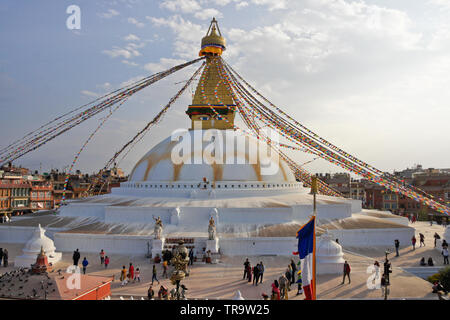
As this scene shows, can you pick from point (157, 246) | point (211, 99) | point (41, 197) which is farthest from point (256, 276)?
point (41, 197)

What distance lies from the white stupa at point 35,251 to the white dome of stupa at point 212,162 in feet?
22.0

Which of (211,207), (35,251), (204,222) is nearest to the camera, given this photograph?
(35,251)

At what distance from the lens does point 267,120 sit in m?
15.2

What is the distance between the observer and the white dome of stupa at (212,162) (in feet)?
54.5

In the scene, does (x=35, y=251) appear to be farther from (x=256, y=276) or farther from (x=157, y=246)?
(x=256, y=276)

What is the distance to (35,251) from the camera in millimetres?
10797

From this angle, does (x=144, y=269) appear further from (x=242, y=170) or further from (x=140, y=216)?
(x=242, y=170)

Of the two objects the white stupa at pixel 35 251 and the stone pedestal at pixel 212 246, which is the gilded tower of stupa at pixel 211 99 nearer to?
the stone pedestal at pixel 212 246

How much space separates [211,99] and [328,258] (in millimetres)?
12829

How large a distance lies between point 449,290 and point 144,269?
8.71 metres

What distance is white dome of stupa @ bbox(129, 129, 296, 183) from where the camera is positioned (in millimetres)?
16625

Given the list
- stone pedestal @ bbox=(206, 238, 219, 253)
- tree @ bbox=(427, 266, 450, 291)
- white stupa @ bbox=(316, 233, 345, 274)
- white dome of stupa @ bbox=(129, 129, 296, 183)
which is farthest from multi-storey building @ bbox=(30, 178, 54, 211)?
tree @ bbox=(427, 266, 450, 291)

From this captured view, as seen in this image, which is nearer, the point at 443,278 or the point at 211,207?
the point at 443,278

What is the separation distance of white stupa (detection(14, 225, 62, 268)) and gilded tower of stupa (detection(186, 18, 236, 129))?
37.3ft
